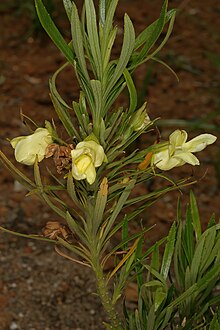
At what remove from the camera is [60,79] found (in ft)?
9.20

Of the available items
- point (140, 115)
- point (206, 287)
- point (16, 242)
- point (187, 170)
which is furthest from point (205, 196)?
point (140, 115)

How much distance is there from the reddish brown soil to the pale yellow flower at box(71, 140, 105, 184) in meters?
0.54

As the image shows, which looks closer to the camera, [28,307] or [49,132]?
[49,132]

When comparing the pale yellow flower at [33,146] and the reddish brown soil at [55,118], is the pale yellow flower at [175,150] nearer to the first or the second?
the pale yellow flower at [33,146]

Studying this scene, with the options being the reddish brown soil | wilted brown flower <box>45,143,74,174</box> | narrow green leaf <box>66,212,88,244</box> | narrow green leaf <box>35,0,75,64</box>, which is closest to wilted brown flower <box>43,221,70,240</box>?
narrow green leaf <box>66,212,88,244</box>

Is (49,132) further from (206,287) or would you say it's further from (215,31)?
(215,31)

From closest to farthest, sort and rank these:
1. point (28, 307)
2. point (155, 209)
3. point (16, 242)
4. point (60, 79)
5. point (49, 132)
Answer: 1. point (49, 132)
2. point (28, 307)
3. point (16, 242)
4. point (155, 209)
5. point (60, 79)

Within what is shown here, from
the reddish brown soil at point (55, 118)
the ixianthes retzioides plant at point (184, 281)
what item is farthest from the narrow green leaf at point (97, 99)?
the reddish brown soil at point (55, 118)

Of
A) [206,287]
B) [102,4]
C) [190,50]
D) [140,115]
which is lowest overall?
[190,50]

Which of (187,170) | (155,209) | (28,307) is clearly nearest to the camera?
(28,307)

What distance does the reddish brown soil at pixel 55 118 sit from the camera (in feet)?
6.26

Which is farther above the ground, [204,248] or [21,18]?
[204,248]

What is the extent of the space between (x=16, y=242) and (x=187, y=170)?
1.88 feet

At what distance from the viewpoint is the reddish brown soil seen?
75.1 inches
